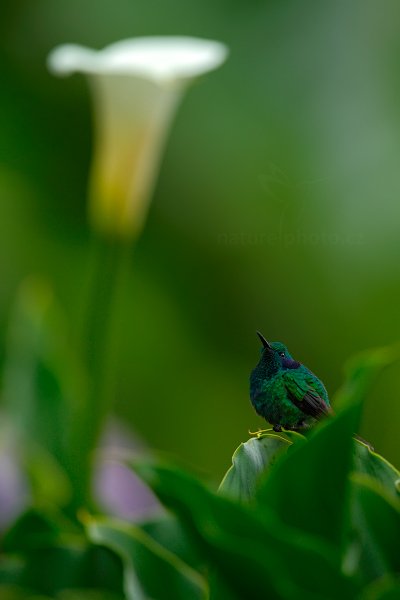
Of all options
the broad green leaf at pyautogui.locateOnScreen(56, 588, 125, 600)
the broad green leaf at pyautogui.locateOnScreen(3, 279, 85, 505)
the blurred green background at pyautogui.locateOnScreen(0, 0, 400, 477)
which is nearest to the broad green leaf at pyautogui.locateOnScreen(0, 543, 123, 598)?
the broad green leaf at pyautogui.locateOnScreen(56, 588, 125, 600)

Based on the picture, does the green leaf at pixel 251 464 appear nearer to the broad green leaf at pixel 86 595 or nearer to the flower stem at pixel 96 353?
the broad green leaf at pixel 86 595

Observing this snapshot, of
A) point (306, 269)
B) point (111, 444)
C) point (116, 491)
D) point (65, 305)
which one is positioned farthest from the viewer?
point (65, 305)

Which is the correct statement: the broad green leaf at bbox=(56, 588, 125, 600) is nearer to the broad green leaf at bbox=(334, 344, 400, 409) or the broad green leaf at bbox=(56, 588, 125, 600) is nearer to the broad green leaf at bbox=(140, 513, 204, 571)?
the broad green leaf at bbox=(140, 513, 204, 571)

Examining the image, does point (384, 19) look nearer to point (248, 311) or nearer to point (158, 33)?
point (158, 33)

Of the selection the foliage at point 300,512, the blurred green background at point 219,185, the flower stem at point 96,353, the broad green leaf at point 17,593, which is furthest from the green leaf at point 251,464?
the blurred green background at point 219,185

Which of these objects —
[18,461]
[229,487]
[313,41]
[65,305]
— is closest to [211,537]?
[229,487]

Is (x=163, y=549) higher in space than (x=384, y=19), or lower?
lower
